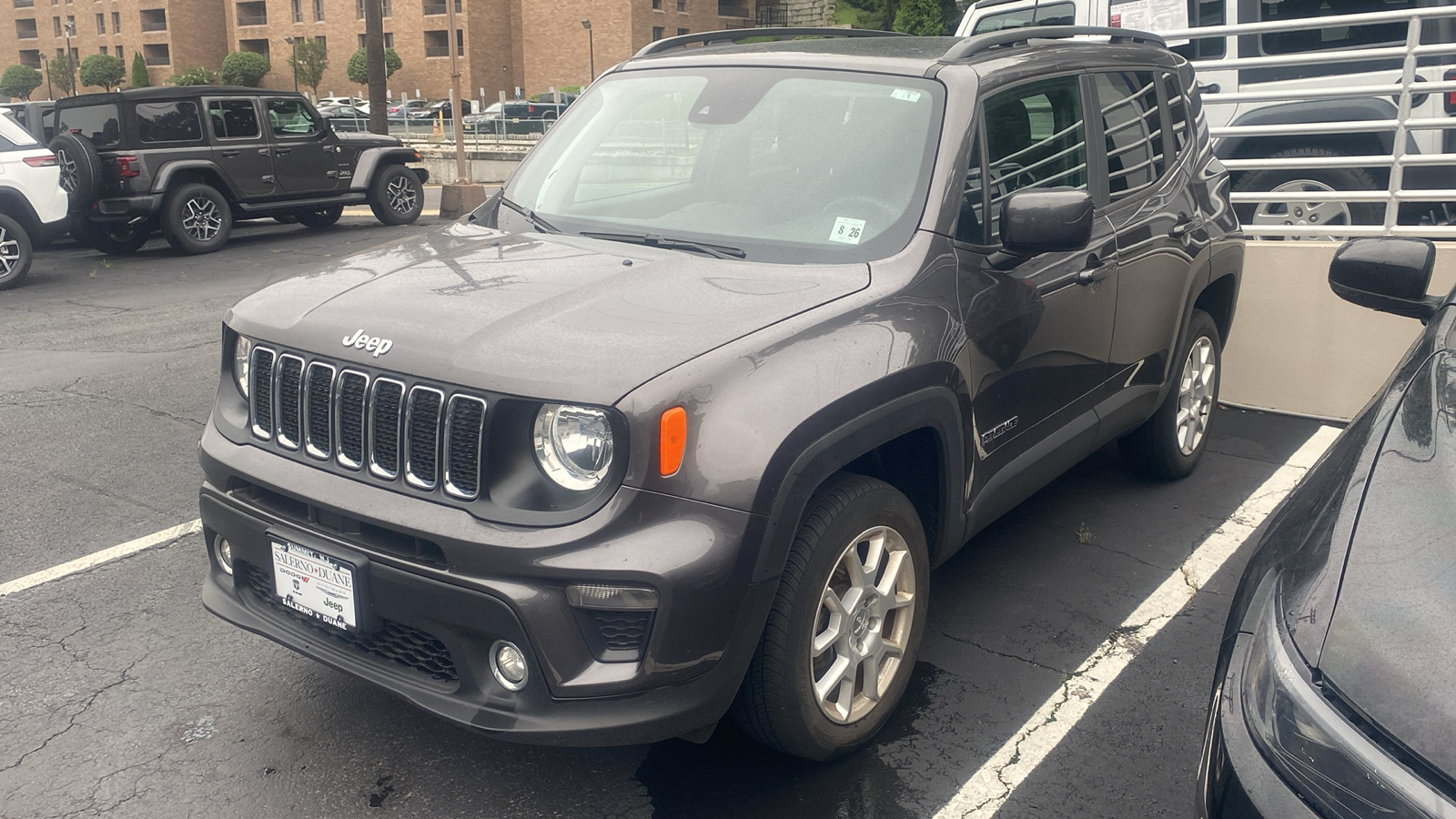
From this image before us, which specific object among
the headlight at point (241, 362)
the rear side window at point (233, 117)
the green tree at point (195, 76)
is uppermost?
the green tree at point (195, 76)

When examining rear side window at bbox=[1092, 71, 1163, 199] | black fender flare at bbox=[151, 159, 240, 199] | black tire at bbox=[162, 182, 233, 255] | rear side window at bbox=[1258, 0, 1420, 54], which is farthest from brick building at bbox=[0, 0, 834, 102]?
rear side window at bbox=[1092, 71, 1163, 199]

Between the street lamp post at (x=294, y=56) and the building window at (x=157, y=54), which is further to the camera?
the building window at (x=157, y=54)

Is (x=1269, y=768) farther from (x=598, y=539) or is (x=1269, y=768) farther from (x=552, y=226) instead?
(x=552, y=226)

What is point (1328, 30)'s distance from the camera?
8258 millimetres

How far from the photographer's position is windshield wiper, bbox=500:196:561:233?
146 inches

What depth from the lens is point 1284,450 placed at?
5.70 metres

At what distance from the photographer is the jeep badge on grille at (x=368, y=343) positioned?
271 cm

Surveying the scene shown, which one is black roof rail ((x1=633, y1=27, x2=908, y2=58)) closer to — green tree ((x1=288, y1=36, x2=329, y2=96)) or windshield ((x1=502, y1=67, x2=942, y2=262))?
windshield ((x1=502, y1=67, x2=942, y2=262))

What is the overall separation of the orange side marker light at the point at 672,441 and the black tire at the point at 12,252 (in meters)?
10.5

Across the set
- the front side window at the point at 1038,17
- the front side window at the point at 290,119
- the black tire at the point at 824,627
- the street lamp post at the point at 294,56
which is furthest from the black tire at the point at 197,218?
the street lamp post at the point at 294,56

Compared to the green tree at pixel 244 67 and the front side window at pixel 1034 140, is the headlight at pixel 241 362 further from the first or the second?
the green tree at pixel 244 67

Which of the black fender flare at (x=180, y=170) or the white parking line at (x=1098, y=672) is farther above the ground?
the black fender flare at (x=180, y=170)

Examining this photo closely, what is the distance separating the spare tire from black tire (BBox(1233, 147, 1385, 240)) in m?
11.0

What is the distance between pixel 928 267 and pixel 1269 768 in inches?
68.9
